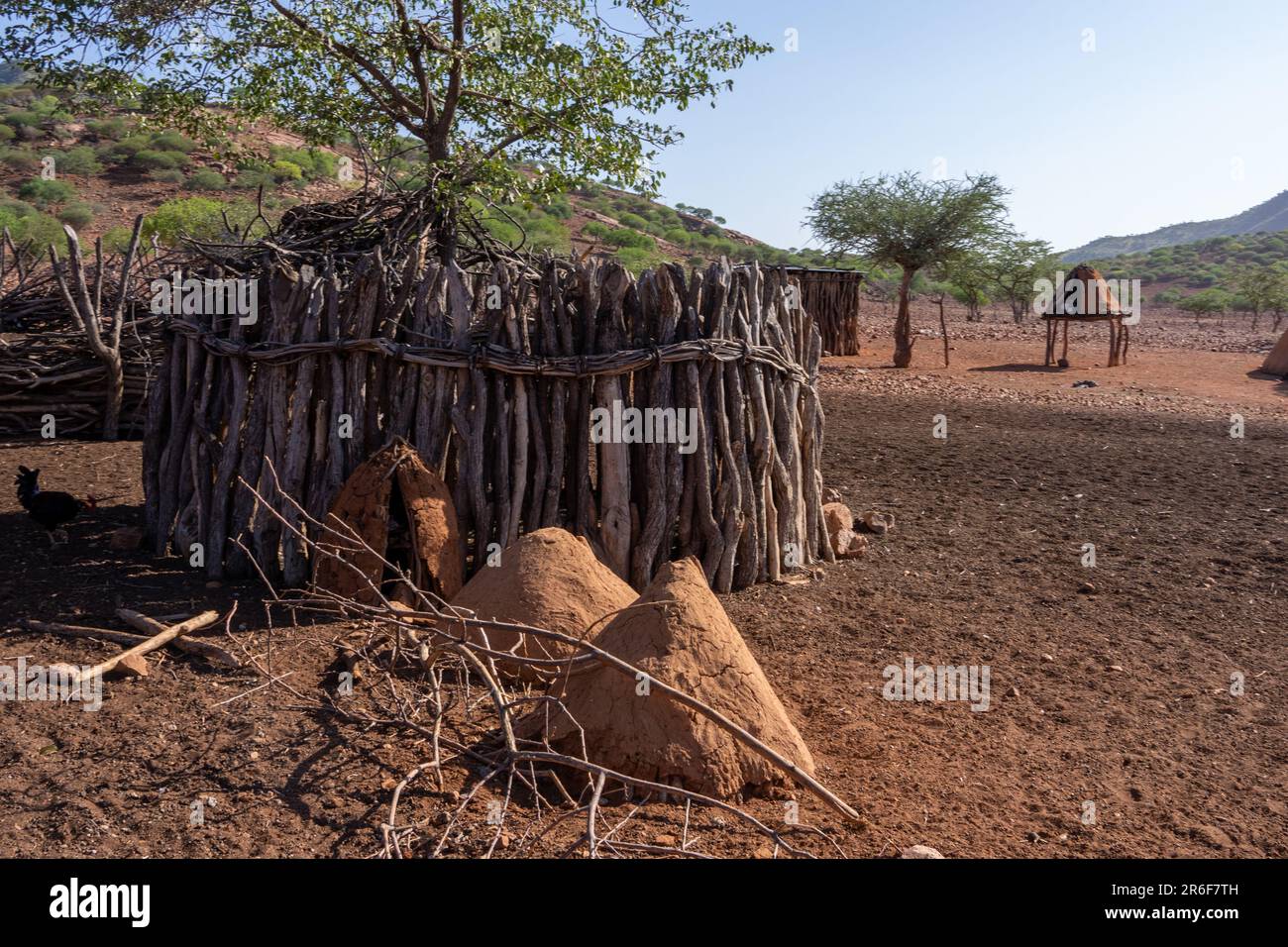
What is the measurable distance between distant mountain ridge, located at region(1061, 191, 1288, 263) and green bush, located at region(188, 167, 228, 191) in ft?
417

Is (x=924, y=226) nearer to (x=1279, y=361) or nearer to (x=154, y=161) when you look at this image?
(x=1279, y=361)

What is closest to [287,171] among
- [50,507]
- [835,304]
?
[835,304]

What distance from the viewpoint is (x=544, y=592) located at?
13.5 ft

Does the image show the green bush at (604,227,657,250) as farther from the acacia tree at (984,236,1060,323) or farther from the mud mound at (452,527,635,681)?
the mud mound at (452,527,635,681)

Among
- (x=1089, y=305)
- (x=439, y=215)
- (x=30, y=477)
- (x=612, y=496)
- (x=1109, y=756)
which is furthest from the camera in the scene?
(x=1089, y=305)

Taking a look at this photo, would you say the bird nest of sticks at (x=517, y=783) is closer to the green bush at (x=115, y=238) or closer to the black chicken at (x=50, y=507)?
the black chicken at (x=50, y=507)

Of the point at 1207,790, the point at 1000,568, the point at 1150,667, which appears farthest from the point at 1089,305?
the point at 1207,790

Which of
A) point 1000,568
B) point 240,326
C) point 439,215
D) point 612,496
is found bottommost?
point 1000,568

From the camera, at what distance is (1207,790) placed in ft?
11.1

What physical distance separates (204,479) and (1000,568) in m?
4.57

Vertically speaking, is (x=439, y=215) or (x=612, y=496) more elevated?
(x=439, y=215)

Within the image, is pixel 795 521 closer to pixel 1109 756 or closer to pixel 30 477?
pixel 1109 756

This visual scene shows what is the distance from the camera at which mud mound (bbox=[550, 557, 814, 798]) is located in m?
3.24

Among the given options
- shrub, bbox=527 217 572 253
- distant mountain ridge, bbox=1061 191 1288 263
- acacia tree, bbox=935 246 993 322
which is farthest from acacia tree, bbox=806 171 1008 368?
distant mountain ridge, bbox=1061 191 1288 263
